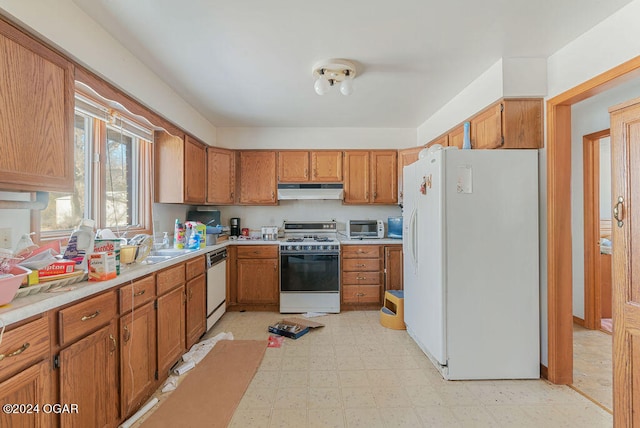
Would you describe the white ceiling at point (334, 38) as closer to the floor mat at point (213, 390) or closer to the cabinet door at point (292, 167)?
the cabinet door at point (292, 167)

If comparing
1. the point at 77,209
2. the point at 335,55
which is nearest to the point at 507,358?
the point at 335,55

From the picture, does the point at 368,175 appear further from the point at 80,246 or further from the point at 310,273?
the point at 80,246

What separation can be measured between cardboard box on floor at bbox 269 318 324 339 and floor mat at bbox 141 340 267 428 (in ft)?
0.95

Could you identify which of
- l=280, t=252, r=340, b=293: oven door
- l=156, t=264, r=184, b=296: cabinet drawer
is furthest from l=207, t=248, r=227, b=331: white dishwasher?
l=280, t=252, r=340, b=293: oven door

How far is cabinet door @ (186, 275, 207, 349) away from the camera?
7.85ft

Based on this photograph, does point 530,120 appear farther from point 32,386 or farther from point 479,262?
point 32,386

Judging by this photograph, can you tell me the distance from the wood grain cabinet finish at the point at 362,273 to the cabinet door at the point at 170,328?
1.88m

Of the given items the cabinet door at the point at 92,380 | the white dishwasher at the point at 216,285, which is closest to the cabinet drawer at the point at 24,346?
the cabinet door at the point at 92,380

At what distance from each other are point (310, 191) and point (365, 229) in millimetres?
917

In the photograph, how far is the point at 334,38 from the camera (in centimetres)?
185

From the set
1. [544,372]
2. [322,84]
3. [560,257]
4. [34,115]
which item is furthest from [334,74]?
[544,372]

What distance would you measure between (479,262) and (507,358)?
0.73 metres

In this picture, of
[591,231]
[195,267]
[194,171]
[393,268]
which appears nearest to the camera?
[195,267]

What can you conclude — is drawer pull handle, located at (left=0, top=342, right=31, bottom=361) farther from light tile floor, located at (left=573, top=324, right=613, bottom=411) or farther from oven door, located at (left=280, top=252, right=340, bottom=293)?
light tile floor, located at (left=573, top=324, right=613, bottom=411)
